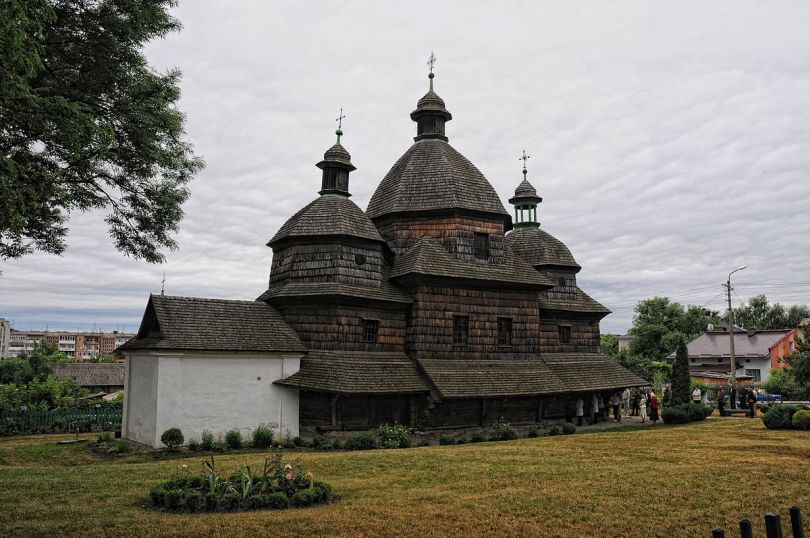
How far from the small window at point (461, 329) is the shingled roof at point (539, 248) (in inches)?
324

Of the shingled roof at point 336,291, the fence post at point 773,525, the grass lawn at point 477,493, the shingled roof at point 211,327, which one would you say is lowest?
the grass lawn at point 477,493

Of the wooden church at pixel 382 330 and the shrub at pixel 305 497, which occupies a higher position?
the wooden church at pixel 382 330

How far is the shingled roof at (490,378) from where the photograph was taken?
2125cm

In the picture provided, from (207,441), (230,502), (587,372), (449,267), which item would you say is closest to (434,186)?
(449,267)

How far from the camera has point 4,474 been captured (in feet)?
42.8

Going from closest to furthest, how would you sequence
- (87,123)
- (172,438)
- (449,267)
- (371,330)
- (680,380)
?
1. (87,123)
2. (172,438)
3. (371,330)
4. (449,267)
5. (680,380)

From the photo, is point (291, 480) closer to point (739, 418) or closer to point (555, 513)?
point (555, 513)

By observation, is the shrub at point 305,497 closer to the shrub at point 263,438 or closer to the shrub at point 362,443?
the shrub at point 362,443

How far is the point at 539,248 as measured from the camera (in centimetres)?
3164

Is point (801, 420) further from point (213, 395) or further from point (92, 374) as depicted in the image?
point (92, 374)

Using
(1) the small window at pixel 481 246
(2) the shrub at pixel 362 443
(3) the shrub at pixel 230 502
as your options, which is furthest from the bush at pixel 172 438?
(1) the small window at pixel 481 246

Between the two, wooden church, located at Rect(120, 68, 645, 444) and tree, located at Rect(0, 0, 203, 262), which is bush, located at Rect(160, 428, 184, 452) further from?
tree, located at Rect(0, 0, 203, 262)

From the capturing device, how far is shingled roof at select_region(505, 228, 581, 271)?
102 feet

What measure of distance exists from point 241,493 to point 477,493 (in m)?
4.53
